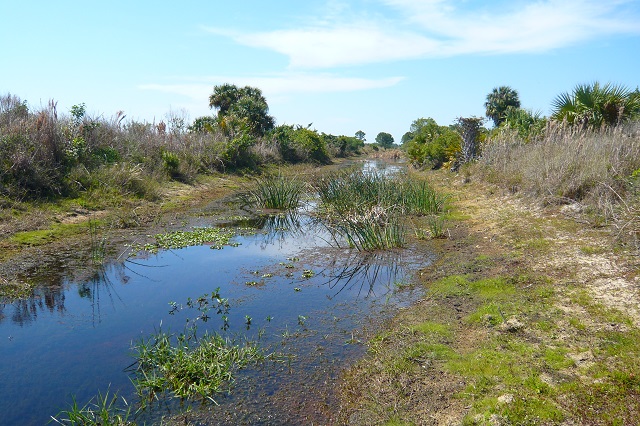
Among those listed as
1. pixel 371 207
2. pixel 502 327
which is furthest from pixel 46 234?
pixel 502 327

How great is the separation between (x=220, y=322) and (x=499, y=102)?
113 ft

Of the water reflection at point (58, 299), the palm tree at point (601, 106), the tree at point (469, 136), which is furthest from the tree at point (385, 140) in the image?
the water reflection at point (58, 299)

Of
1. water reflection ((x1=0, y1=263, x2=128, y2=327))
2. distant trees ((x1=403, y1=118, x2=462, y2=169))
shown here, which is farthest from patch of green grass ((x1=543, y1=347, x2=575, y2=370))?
distant trees ((x1=403, y1=118, x2=462, y2=169))

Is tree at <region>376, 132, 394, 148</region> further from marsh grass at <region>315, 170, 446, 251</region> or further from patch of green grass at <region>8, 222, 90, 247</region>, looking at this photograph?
patch of green grass at <region>8, 222, 90, 247</region>

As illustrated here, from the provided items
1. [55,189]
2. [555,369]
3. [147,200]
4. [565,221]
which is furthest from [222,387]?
[147,200]

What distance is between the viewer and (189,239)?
35.5 feet

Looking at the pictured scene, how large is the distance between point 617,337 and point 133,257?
807 cm

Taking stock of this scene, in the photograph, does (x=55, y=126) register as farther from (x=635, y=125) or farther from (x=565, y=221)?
(x=635, y=125)

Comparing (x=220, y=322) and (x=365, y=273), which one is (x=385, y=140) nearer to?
(x=365, y=273)

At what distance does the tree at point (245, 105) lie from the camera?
1259 inches

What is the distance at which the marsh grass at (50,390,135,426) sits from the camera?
154 inches

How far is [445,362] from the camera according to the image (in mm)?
4727

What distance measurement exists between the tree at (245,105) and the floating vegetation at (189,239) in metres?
18.0

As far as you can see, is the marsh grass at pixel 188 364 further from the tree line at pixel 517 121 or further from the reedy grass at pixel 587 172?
the tree line at pixel 517 121
